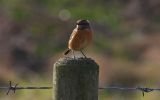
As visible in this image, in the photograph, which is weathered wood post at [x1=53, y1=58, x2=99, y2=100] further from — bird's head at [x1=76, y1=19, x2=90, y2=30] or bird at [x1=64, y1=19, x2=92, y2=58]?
bird's head at [x1=76, y1=19, x2=90, y2=30]

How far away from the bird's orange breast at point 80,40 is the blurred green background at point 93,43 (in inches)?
281

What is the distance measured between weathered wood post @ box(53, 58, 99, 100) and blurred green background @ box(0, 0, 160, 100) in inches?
327

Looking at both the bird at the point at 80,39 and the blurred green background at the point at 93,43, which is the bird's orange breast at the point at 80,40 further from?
the blurred green background at the point at 93,43

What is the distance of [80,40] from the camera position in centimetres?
646

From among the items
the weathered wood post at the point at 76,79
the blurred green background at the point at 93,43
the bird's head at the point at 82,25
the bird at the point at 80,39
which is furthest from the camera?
the blurred green background at the point at 93,43

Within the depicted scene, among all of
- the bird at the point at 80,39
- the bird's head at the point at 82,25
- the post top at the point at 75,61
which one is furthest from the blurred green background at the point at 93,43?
the post top at the point at 75,61

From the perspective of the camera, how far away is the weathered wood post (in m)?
5.26

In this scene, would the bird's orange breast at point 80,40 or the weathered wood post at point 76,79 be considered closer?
the weathered wood post at point 76,79

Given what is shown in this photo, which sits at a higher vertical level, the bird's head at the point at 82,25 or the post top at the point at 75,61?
the bird's head at the point at 82,25

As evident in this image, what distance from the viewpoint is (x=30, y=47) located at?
78.2 feet

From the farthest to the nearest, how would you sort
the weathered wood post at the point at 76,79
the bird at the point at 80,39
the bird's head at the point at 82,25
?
the bird's head at the point at 82,25, the bird at the point at 80,39, the weathered wood post at the point at 76,79

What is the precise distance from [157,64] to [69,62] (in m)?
13.8

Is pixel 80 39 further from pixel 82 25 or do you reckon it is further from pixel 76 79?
pixel 76 79

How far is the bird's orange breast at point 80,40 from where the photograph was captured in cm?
645
